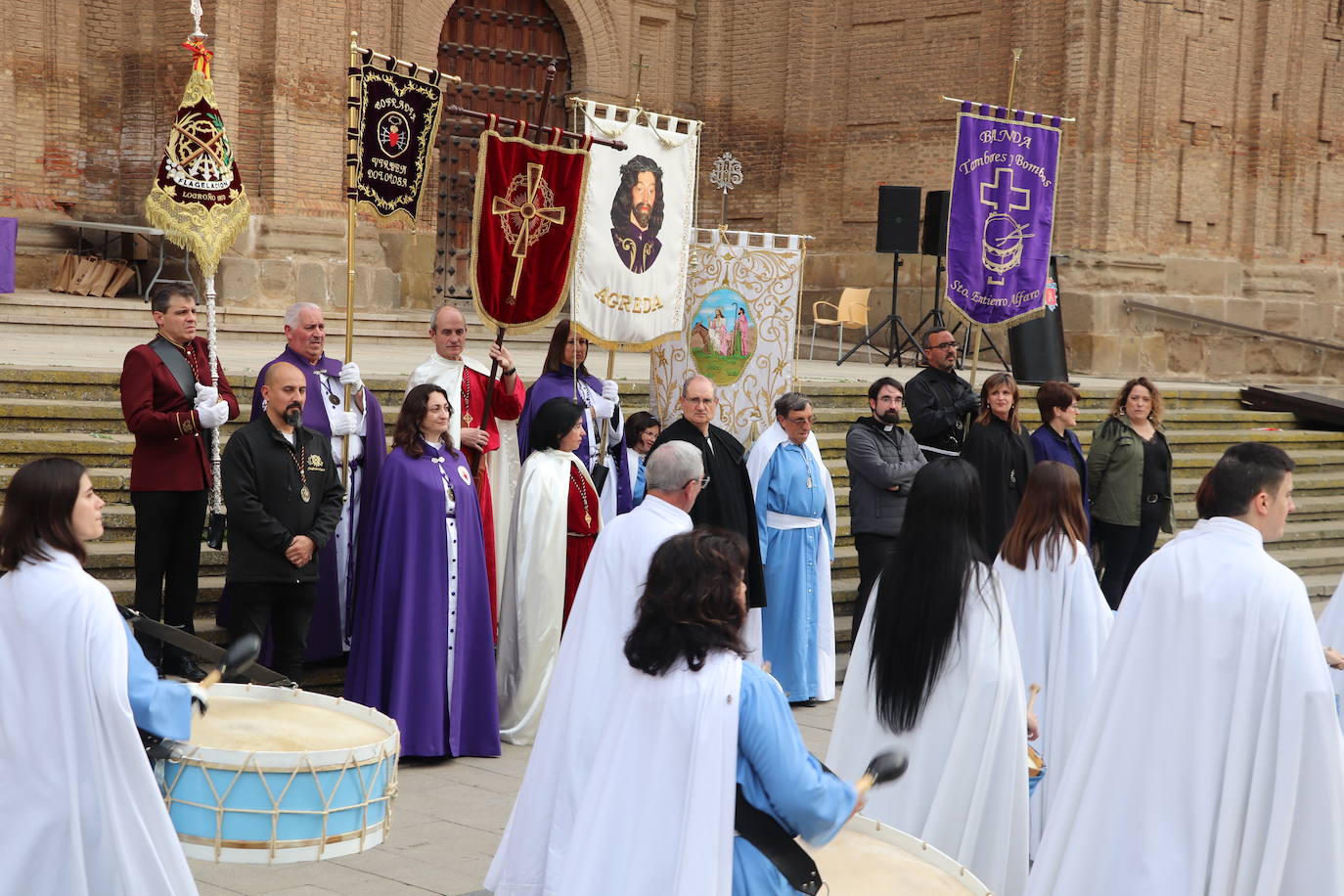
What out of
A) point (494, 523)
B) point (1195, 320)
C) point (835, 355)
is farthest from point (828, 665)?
point (1195, 320)

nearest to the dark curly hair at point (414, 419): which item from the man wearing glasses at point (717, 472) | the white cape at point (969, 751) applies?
the man wearing glasses at point (717, 472)

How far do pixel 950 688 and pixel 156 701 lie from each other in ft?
7.50

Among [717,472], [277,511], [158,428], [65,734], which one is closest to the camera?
[65,734]

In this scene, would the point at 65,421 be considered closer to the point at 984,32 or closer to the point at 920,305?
the point at 920,305

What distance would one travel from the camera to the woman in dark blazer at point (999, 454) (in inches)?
366

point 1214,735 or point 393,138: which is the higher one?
point 393,138

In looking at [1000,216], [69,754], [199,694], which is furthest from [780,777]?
[1000,216]

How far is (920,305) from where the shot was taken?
763 inches

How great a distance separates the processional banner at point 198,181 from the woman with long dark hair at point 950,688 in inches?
178

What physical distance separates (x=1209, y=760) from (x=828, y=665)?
4850 mm

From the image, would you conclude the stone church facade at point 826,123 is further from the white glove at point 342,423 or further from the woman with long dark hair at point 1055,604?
the woman with long dark hair at point 1055,604

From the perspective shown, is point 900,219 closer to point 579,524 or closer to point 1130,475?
point 1130,475

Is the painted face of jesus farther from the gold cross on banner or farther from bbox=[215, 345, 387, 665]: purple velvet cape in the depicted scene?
bbox=[215, 345, 387, 665]: purple velvet cape

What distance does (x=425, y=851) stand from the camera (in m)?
6.14
